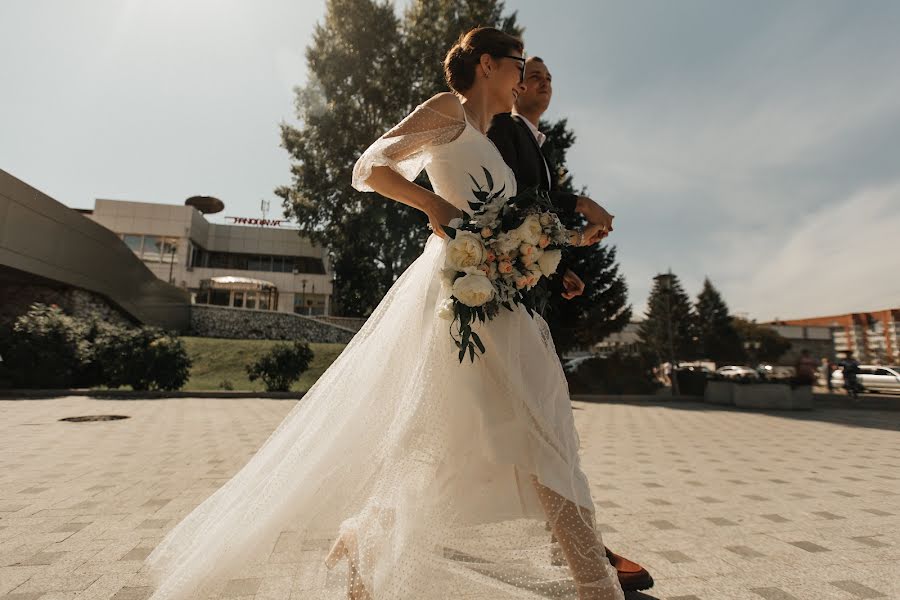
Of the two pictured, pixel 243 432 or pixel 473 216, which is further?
pixel 243 432

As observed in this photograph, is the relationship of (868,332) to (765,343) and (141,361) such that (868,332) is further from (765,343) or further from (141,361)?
(141,361)

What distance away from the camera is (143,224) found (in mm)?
46844

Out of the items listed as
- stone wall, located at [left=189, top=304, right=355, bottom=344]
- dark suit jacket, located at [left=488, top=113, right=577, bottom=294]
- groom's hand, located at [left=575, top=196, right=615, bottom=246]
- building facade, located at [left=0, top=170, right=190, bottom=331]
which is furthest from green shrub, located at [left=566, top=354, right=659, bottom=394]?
building facade, located at [left=0, top=170, right=190, bottom=331]

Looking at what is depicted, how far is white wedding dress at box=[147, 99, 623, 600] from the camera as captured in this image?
63.1 inches

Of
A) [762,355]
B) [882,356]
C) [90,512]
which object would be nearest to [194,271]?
[90,512]

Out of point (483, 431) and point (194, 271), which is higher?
point (194, 271)

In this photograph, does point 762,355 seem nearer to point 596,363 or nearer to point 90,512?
point 596,363

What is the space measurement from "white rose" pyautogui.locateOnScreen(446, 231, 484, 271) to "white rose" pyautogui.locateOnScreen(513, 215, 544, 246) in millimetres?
144

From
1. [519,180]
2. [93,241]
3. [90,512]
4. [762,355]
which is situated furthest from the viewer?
[762,355]

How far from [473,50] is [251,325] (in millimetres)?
29307

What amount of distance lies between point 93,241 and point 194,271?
31095 millimetres

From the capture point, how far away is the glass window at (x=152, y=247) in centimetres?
4678

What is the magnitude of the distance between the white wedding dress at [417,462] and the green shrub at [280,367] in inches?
495

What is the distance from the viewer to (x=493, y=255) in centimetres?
165
